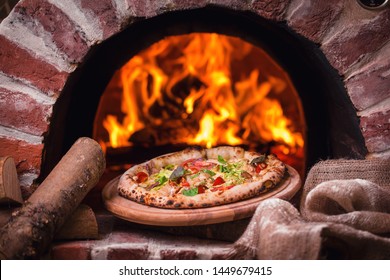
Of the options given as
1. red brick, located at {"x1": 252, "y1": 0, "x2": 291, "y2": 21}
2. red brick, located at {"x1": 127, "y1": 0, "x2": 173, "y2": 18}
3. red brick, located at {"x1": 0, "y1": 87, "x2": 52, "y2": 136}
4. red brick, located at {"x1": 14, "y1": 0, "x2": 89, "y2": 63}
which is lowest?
red brick, located at {"x1": 0, "y1": 87, "x2": 52, "y2": 136}

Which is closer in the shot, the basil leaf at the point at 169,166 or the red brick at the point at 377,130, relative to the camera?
the red brick at the point at 377,130

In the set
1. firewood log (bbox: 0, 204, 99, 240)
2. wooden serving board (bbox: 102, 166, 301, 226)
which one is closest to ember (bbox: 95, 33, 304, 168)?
wooden serving board (bbox: 102, 166, 301, 226)

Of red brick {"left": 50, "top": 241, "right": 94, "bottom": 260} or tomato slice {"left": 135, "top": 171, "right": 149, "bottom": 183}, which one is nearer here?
red brick {"left": 50, "top": 241, "right": 94, "bottom": 260}

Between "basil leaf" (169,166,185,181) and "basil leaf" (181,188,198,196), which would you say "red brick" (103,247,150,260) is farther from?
"basil leaf" (169,166,185,181)

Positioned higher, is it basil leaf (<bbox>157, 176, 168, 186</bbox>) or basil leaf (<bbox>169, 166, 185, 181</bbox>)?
basil leaf (<bbox>169, 166, 185, 181</bbox>)

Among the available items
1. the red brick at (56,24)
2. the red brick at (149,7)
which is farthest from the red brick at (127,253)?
the red brick at (149,7)

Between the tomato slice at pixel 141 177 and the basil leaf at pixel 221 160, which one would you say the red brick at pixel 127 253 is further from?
the basil leaf at pixel 221 160

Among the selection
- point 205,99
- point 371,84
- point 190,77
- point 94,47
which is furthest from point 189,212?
point 190,77
